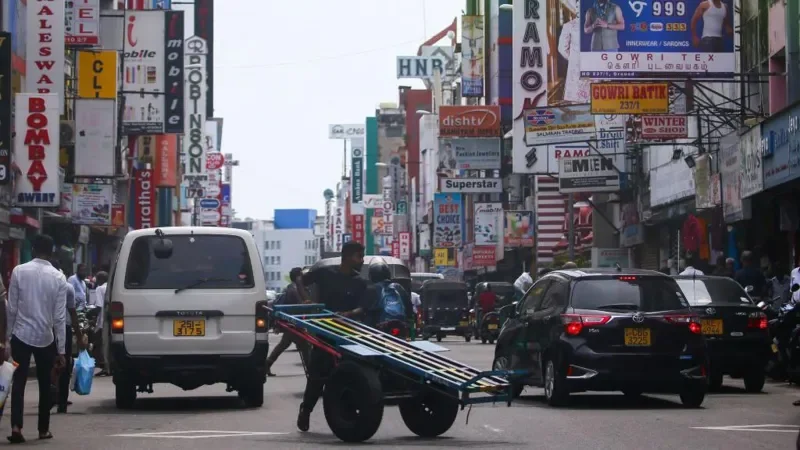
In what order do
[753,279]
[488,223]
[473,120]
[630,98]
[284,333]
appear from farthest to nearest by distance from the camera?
[488,223]
[473,120]
[630,98]
[753,279]
[284,333]

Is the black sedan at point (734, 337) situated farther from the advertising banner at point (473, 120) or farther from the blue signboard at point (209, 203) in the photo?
the blue signboard at point (209, 203)

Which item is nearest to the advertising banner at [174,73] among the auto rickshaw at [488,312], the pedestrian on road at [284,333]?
the auto rickshaw at [488,312]

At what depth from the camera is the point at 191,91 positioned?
8506cm

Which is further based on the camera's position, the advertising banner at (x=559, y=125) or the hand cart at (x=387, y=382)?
the advertising banner at (x=559, y=125)

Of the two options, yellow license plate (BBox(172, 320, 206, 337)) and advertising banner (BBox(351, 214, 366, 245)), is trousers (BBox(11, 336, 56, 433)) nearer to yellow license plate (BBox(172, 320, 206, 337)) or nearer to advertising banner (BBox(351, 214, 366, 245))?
yellow license plate (BBox(172, 320, 206, 337))

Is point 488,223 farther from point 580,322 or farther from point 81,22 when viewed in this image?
point 580,322

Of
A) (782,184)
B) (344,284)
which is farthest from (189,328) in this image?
(782,184)

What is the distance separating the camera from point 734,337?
19172 millimetres

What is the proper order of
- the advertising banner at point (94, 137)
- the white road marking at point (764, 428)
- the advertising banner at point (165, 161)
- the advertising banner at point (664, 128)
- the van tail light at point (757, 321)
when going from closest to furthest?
1. the white road marking at point (764, 428)
2. the van tail light at point (757, 321)
3. the advertising banner at point (664, 128)
4. the advertising banner at point (94, 137)
5. the advertising banner at point (165, 161)

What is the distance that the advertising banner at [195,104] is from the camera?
8244 cm

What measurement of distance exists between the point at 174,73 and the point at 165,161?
2006 centimetres

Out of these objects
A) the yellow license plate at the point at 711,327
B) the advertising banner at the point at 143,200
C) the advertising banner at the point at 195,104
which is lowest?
the yellow license plate at the point at 711,327

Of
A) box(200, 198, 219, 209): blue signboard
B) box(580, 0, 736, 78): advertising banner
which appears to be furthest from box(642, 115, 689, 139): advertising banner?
box(200, 198, 219, 209): blue signboard

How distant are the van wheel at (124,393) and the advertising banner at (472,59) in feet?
207
